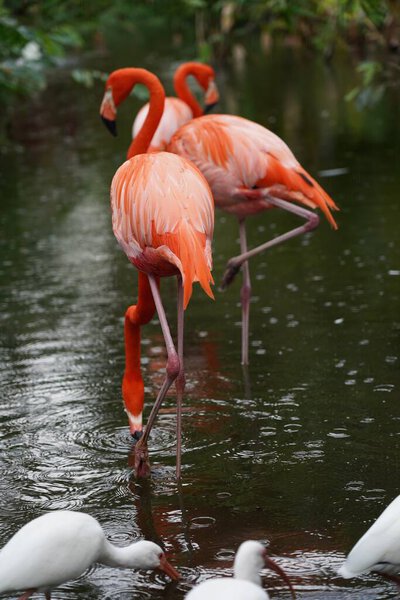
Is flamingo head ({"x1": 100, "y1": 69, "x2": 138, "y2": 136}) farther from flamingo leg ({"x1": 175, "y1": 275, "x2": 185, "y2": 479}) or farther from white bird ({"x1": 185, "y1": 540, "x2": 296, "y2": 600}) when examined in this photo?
white bird ({"x1": 185, "y1": 540, "x2": 296, "y2": 600})

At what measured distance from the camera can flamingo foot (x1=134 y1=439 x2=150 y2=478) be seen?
4402 mm

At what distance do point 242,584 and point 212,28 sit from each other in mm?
24720

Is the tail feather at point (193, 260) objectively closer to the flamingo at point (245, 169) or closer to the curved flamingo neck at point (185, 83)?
the flamingo at point (245, 169)

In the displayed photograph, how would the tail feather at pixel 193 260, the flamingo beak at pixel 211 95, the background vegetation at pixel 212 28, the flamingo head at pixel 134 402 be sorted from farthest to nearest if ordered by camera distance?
1. the background vegetation at pixel 212 28
2. the flamingo beak at pixel 211 95
3. the flamingo head at pixel 134 402
4. the tail feather at pixel 193 260

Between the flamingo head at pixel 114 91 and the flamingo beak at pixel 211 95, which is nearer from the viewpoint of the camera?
the flamingo head at pixel 114 91

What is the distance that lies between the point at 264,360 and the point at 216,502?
1.74 meters

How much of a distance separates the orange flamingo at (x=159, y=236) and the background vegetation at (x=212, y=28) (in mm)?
3838

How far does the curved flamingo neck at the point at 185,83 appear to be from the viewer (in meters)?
8.05

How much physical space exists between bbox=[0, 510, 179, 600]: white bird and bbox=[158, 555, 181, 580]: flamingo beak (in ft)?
0.65

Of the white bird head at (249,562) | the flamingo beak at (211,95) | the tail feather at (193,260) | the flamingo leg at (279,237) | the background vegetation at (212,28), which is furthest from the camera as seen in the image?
the background vegetation at (212,28)

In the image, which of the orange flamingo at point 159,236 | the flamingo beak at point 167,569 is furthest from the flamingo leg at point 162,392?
the flamingo beak at point 167,569

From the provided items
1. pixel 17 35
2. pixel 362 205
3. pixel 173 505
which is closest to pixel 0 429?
pixel 173 505

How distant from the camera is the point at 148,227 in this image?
4.48 m

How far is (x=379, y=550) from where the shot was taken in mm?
3150
